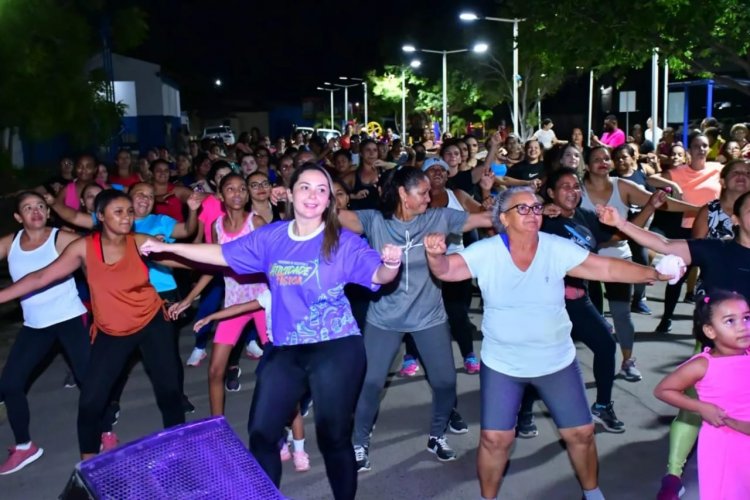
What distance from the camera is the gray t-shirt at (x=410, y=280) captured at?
5.66 meters

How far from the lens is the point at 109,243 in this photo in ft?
18.1

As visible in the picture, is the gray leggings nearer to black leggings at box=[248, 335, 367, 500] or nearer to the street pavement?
the street pavement

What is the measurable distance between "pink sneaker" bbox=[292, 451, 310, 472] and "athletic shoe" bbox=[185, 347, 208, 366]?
294 centimetres

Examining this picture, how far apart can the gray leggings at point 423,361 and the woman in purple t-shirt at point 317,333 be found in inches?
45.1

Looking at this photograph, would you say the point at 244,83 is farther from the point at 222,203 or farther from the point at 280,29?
the point at 222,203

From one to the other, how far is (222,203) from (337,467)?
10.0ft

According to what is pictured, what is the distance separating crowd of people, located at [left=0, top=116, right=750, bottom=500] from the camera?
4.48m

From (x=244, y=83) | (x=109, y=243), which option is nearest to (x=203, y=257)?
(x=109, y=243)

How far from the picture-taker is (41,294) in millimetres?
5965

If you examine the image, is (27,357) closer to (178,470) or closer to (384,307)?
(384,307)

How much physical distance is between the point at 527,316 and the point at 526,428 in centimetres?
200

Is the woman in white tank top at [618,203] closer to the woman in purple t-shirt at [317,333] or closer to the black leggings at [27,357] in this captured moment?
the woman in purple t-shirt at [317,333]

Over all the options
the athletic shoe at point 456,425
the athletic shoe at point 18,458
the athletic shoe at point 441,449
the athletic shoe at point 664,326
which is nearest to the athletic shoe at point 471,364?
the athletic shoe at point 456,425

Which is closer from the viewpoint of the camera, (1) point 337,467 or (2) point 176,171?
(1) point 337,467
